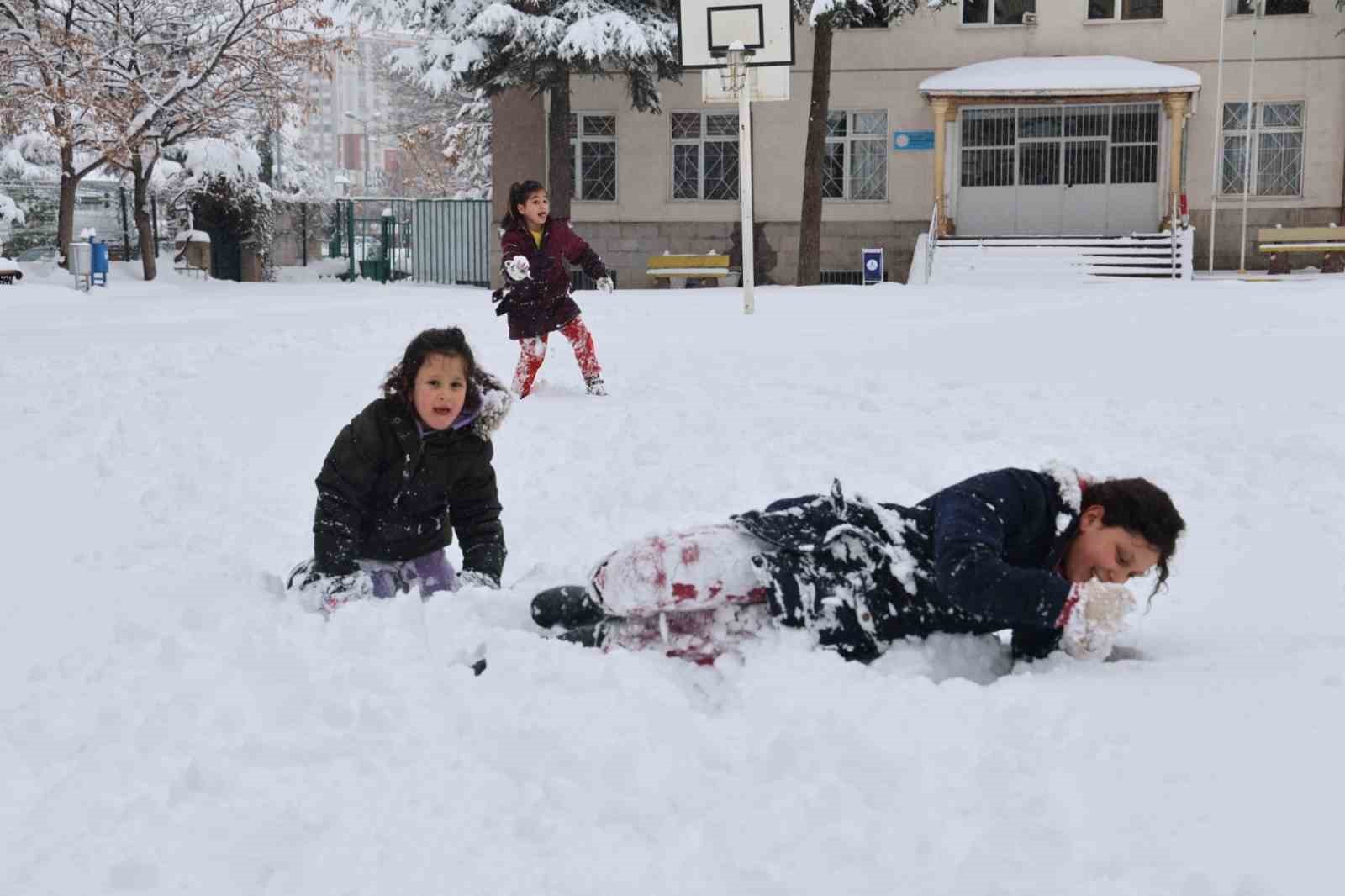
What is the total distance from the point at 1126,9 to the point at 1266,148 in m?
3.62

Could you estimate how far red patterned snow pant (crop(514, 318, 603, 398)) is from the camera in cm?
1039

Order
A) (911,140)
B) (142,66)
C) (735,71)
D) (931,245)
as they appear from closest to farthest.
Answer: (735,71) → (931,245) → (142,66) → (911,140)

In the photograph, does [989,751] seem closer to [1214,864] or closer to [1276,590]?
[1214,864]

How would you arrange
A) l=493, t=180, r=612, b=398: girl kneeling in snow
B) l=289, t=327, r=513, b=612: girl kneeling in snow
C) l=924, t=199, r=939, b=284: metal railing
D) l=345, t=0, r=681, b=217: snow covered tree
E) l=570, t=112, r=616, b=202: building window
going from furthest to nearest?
l=570, t=112, r=616, b=202: building window, l=924, t=199, r=939, b=284: metal railing, l=345, t=0, r=681, b=217: snow covered tree, l=493, t=180, r=612, b=398: girl kneeling in snow, l=289, t=327, r=513, b=612: girl kneeling in snow

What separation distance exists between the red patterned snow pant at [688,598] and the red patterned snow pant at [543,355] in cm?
625

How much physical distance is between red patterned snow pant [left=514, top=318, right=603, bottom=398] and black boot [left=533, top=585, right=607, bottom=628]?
19.9 feet

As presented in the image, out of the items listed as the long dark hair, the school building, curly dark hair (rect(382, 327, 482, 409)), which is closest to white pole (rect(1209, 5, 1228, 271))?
the school building

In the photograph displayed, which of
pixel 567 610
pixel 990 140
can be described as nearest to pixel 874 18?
pixel 990 140

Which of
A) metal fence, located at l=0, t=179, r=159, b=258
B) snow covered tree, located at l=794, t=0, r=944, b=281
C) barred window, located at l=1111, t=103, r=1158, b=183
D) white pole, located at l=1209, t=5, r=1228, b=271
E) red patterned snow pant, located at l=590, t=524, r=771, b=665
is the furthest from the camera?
metal fence, located at l=0, t=179, r=159, b=258

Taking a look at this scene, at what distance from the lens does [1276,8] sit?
26.7 meters

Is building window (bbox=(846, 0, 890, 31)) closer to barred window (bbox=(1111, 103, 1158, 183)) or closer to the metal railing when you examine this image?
the metal railing

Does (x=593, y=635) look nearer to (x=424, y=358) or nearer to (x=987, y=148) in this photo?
(x=424, y=358)

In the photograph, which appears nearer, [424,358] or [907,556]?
[907,556]

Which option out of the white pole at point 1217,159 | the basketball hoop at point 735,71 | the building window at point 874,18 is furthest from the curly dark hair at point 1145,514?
the white pole at point 1217,159
